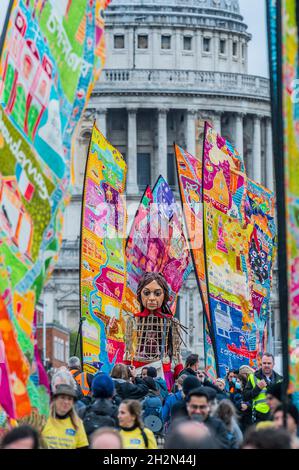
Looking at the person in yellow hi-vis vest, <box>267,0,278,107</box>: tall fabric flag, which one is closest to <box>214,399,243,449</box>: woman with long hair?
<box>267,0,278,107</box>: tall fabric flag

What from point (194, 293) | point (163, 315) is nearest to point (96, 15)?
point (163, 315)

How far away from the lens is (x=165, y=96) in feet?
374

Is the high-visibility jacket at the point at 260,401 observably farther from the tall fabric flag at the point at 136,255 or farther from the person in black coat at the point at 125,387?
the tall fabric flag at the point at 136,255

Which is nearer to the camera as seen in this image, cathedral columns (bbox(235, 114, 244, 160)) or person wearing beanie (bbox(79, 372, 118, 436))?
person wearing beanie (bbox(79, 372, 118, 436))

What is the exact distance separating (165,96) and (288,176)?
10057 centimetres

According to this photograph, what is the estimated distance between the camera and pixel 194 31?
122m

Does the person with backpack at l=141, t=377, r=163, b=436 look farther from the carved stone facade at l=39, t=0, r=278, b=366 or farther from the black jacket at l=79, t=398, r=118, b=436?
the carved stone facade at l=39, t=0, r=278, b=366

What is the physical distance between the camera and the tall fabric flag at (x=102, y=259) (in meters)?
27.5

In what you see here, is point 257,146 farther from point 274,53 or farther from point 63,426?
point 274,53

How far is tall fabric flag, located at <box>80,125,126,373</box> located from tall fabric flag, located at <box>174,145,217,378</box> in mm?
1187

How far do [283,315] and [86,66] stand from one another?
10.5 ft

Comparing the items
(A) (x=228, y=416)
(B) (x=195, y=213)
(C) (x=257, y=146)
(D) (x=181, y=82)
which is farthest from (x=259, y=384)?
(C) (x=257, y=146)

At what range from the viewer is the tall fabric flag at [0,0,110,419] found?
15156 mm

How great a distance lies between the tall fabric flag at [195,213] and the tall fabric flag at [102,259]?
1.19m
